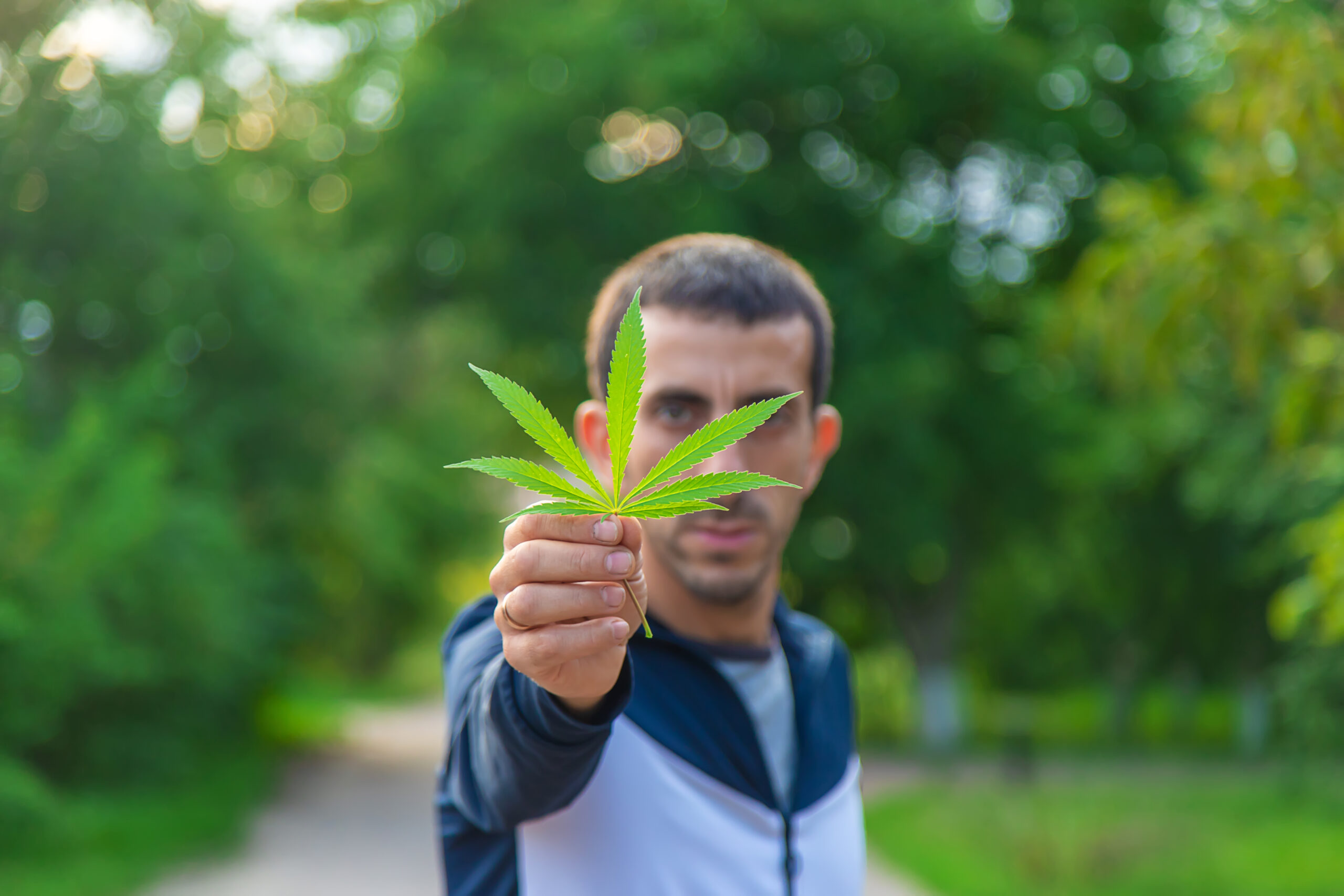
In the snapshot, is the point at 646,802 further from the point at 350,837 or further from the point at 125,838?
the point at 350,837

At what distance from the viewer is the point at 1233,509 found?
47.1ft

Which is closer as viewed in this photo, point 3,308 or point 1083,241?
point 3,308

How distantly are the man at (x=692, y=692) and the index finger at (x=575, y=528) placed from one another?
1.17 feet

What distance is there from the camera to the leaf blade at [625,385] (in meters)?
1.10

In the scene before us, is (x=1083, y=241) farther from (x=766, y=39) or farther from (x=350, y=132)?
(x=350, y=132)

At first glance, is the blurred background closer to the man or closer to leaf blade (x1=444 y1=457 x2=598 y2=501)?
the man

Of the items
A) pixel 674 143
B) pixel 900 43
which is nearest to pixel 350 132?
pixel 674 143

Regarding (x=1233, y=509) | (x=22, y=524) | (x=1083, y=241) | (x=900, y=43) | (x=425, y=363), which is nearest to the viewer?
(x=22, y=524)

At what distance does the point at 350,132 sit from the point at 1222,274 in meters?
14.1

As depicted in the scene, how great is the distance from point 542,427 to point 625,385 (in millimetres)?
92

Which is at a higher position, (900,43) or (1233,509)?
(900,43)

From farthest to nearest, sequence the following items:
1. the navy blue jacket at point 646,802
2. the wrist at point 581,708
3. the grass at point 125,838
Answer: the grass at point 125,838 < the navy blue jacket at point 646,802 < the wrist at point 581,708

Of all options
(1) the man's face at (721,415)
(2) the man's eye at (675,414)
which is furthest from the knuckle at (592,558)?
(2) the man's eye at (675,414)

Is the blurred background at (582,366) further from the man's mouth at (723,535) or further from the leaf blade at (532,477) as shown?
the leaf blade at (532,477)
